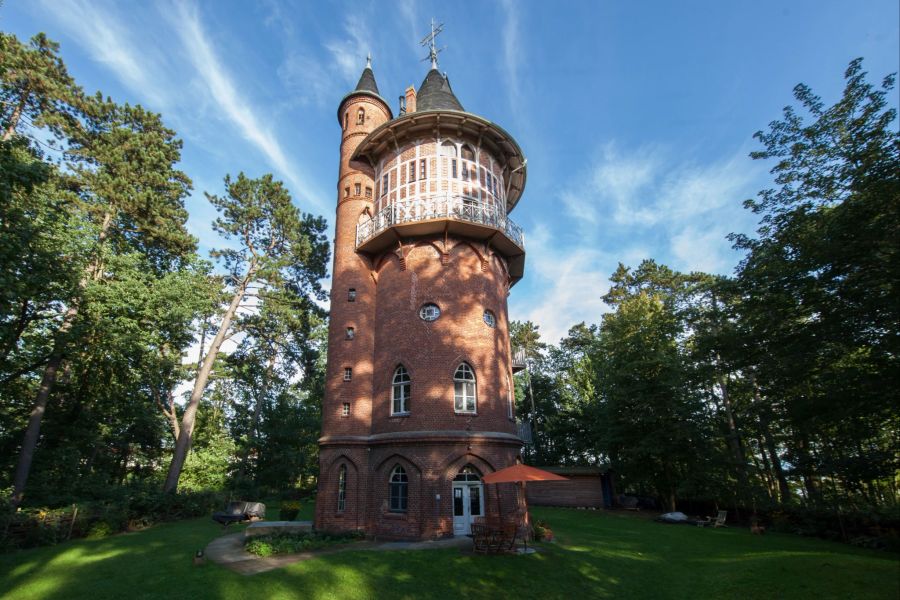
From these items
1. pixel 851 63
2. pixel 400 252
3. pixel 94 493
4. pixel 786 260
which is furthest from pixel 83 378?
pixel 851 63

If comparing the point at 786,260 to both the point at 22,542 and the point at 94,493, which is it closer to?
the point at 22,542

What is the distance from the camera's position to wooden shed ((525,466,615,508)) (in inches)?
1235

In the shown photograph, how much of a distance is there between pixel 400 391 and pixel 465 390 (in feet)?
8.61

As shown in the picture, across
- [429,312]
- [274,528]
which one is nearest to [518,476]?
[429,312]

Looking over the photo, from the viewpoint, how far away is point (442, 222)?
17703mm

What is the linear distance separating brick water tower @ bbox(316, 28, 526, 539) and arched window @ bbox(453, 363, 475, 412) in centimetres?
5

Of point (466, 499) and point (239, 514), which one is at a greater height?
point (466, 499)

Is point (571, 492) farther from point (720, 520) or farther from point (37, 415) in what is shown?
point (37, 415)

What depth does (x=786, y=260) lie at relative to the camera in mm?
14570

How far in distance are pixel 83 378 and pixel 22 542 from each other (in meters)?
9.44

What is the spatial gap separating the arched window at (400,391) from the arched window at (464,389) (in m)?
1.84

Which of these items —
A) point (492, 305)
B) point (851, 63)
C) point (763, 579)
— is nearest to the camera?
point (763, 579)

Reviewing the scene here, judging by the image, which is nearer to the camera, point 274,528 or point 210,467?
point 274,528

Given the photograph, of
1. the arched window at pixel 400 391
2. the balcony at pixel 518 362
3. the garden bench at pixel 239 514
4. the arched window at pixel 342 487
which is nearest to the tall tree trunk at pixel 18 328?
the garden bench at pixel 239 514
